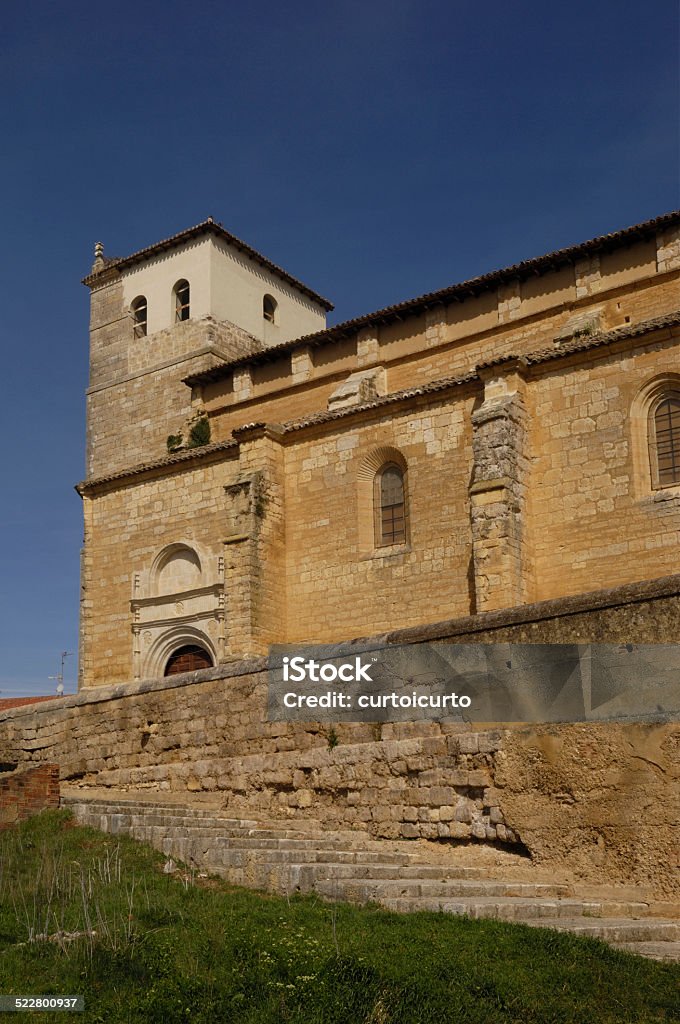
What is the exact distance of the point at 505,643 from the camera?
1090 cm

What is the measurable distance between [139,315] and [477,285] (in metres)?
14.4

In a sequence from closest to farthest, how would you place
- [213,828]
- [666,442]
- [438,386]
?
[213,828] < [666,442] < [438,386]

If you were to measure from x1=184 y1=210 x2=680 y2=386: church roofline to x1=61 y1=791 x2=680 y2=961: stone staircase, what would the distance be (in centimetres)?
1581

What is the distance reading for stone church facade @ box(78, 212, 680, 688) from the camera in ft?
63.2

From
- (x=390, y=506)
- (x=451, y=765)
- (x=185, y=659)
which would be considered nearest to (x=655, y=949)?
(x=451, y=765)

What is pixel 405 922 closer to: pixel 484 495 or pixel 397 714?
pixel 397 714

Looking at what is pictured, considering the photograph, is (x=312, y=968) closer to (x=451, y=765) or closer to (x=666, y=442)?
(x=451, y=765)

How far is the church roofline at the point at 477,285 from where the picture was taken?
2361cm

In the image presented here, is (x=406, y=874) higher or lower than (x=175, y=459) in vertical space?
lower

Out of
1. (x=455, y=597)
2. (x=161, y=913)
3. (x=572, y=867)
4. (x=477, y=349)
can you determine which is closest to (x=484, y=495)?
(x=455, y=597)

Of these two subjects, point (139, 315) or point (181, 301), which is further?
point (139, 315)

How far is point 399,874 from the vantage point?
955 centimetres

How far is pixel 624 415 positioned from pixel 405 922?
42.2 ft

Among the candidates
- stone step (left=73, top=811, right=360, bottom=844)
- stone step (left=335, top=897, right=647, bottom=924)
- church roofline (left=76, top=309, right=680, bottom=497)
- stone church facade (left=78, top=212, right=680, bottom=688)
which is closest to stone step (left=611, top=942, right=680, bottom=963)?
stone step (left=335, top=897, right=647, bottom=924)
